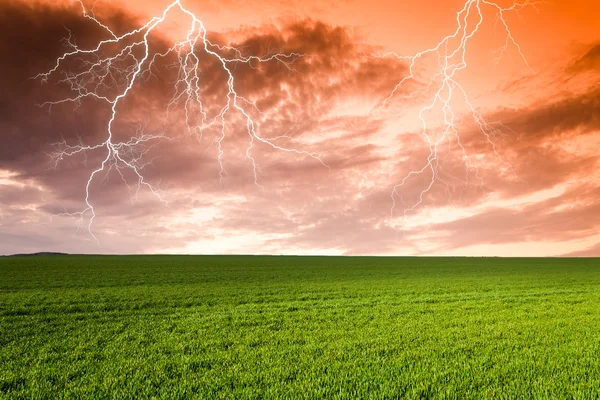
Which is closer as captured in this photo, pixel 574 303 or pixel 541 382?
pixel 541 382

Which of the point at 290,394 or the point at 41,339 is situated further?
the point at 41,339

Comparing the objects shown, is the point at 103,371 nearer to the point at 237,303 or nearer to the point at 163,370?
the point at 163,370

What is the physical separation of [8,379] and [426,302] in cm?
1416

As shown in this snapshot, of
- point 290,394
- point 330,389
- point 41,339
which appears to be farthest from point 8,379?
point 330,389

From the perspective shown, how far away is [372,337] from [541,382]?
12.5 ft

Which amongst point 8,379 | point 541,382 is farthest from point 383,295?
point 8,379

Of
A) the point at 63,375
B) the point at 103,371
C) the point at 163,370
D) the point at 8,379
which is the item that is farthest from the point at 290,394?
the point at 8,379

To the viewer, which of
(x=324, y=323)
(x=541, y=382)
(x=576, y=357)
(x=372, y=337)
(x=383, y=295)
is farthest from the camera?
(x=383, y=295)

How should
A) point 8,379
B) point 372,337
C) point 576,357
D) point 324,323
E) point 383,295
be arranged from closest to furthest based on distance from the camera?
point 8,379, point 576,357, point 372,337, point 324,323, point 383,295

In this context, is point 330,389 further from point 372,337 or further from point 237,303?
point 237,303

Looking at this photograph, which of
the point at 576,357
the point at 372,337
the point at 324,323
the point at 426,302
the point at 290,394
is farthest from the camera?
the point at 426,302

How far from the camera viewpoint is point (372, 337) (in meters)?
9.26

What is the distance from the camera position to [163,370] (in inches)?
271

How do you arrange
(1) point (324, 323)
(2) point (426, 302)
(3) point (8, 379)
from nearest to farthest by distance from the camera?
(3) point (8, 379)
(1) point (324, 323)
(2) point (426, 302)
